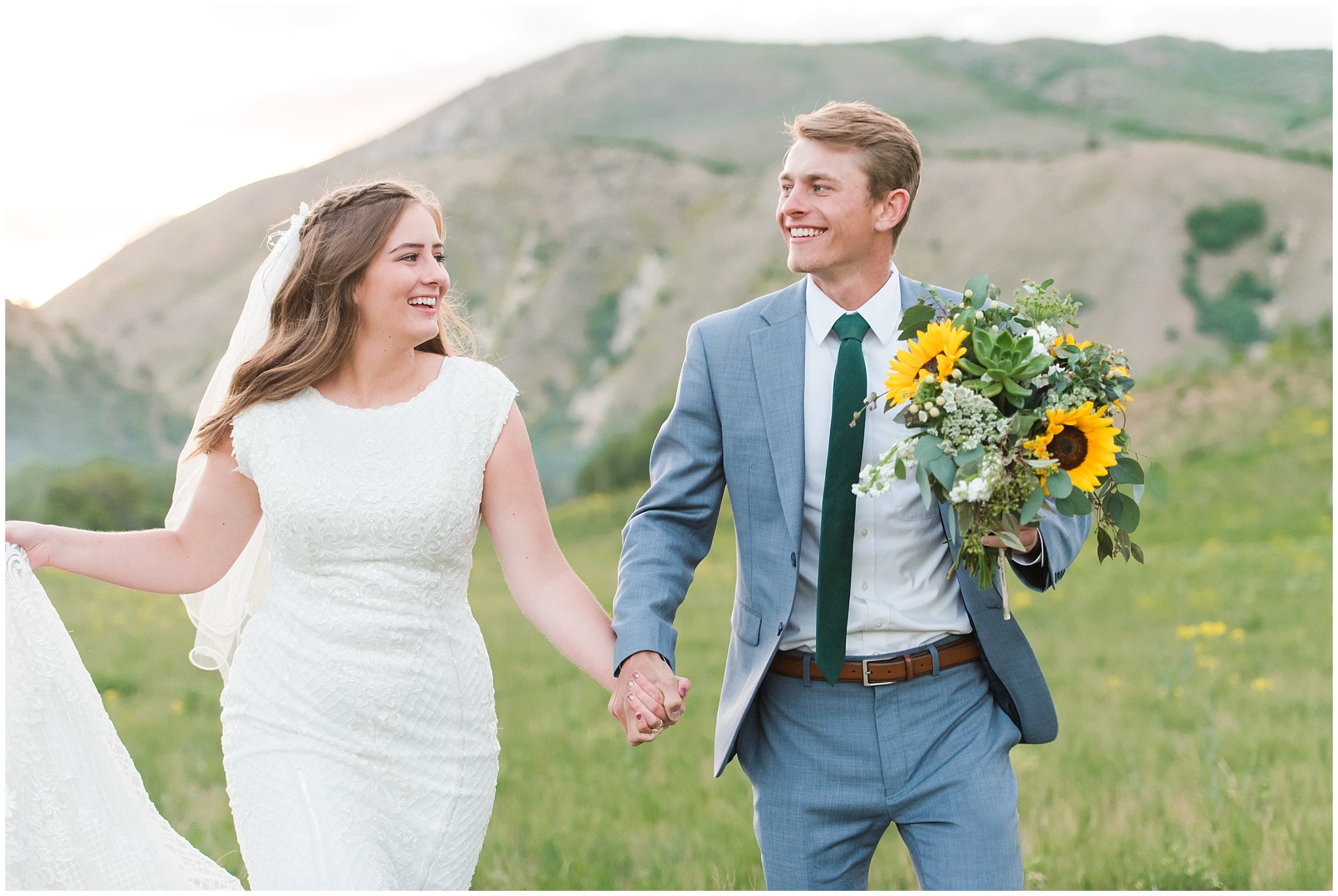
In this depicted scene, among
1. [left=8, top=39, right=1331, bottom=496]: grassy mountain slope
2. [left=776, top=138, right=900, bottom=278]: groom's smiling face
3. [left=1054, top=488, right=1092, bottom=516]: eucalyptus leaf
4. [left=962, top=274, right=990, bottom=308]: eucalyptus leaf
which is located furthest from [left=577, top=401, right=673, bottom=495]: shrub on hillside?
[left=1054, top=488, right=1092, bottom=516]: eucalyptus leaf

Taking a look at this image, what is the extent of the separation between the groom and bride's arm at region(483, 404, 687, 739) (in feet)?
0.52

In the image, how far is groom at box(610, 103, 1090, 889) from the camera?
3.66m

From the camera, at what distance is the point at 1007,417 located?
334cm

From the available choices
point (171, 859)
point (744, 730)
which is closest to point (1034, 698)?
point (744, 730)

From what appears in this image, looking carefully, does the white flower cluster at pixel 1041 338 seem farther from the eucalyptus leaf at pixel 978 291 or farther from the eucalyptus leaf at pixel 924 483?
the eucalyptus leaf at pixel 924 483

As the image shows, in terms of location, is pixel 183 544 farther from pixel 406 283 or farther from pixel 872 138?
pixel 872 138

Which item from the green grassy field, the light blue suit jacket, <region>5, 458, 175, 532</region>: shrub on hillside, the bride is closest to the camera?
the bride

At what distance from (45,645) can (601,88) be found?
108749 millimetres

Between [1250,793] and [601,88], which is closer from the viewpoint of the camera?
[1250,793]

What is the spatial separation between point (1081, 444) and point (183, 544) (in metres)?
2.66

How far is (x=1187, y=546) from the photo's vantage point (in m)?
16.1

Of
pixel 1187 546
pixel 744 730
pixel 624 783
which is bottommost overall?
pixel 1187 546

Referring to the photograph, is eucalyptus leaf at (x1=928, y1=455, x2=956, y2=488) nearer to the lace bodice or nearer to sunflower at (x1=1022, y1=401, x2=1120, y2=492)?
sunflower at (x1=1022, y1=401, x2=1120, y2=492)

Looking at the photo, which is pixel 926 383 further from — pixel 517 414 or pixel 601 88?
pixel 601 88
